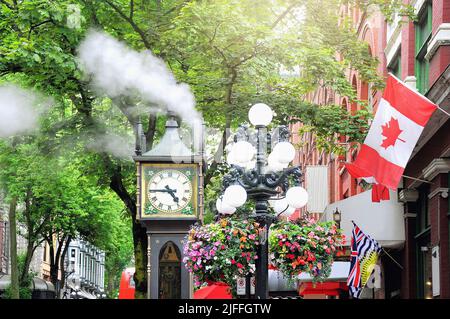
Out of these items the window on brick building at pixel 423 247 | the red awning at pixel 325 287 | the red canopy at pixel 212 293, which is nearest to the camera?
the red canopy at pixel 212 293

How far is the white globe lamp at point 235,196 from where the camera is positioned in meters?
11.9

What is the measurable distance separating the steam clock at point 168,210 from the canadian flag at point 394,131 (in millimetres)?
2908

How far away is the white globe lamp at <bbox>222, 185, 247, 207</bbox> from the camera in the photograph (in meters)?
11.9

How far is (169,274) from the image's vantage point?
1634 centimetres

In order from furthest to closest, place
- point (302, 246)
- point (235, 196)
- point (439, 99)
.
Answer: point (439, 99) → point (302, 246) → point (235, 196)

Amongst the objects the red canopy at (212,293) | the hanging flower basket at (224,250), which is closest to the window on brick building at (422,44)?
the red canopy at (212,293)

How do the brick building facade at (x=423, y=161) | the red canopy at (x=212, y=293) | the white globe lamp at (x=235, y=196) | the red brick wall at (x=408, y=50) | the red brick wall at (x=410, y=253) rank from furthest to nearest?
1. the red brick wall at (x=410, y=253)
2. the red brick wall at (x=408, y=50)
3. the red canopy at (x=212, y=293)
4. the brick building facade at (x=423, y=161)
5. the white globe lamp at (x=235, y=196)

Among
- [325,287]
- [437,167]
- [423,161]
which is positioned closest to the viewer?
[437,167]

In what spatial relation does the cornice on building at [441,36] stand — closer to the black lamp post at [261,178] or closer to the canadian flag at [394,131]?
the canadian flag at [394,131]

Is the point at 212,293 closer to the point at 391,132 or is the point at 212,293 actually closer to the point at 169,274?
the point at 169,274

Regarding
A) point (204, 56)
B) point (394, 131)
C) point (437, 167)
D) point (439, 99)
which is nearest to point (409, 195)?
point (437, 167)

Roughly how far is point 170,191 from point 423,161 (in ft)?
17.4

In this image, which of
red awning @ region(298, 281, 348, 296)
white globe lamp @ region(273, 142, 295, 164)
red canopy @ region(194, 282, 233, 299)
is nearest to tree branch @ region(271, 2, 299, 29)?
red canopy @ region(194, 282, 233, 299)

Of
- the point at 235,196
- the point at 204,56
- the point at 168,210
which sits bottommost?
the point at 235,196
